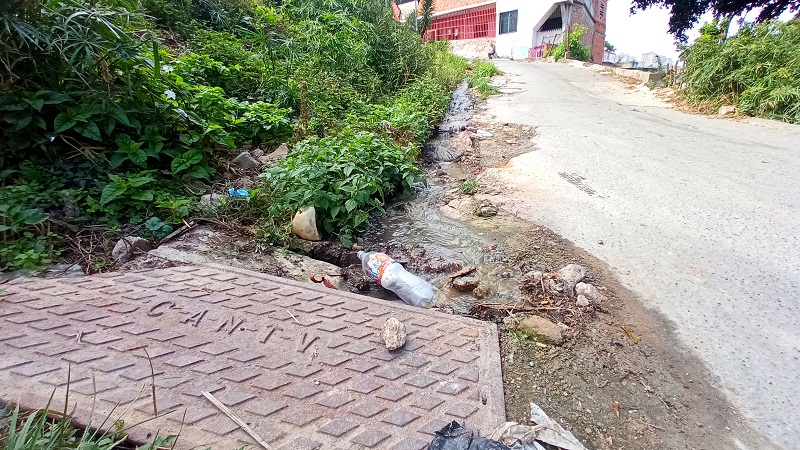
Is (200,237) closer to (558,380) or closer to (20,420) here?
(20,420)

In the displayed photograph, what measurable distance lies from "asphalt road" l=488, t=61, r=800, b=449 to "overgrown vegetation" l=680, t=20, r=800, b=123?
544 mm

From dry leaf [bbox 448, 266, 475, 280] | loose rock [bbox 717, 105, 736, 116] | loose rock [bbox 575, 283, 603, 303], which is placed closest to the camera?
loose rock [bbox 575, 283, 603, 303]

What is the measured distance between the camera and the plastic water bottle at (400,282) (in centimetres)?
229

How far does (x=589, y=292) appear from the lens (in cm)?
216

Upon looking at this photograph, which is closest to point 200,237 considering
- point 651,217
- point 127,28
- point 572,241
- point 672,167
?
point 127,28

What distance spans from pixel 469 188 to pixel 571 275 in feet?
5.40

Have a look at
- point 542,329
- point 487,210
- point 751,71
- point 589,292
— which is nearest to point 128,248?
point 542,329

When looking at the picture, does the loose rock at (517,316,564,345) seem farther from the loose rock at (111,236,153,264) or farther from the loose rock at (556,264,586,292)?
the loose rock at (111,236,153,264)

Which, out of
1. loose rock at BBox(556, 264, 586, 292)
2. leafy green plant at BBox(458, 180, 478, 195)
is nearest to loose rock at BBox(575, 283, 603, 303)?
loose rock at BBox(556, 264, 586, 292)

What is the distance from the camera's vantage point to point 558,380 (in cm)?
167

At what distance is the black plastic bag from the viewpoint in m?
1.26

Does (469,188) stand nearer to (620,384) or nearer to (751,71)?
(620,384)

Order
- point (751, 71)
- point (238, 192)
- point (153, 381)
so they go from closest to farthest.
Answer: point (153, 381)
point (238, 192)
point (751, 71)

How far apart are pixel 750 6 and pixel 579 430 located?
13.1 metres
